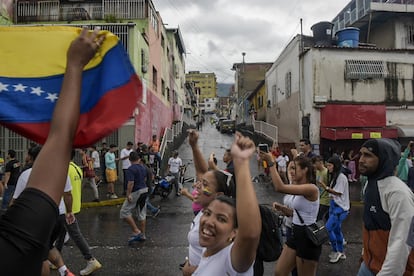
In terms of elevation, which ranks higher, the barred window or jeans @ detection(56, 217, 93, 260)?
the barred window

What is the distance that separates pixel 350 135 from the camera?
17.5 m

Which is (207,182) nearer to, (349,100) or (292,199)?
(292,199)

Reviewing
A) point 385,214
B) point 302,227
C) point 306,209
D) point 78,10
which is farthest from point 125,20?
point 385,214

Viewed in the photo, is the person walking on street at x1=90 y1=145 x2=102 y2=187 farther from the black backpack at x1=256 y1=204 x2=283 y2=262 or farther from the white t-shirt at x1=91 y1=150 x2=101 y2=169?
the black backpack at x1=256 y1=204 x2=283 y2=262

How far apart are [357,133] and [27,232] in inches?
712

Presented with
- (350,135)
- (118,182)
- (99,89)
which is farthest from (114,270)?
(350,135)

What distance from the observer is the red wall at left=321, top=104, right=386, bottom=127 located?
17859 millimetres

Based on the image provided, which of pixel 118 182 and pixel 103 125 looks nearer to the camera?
pixel 103 125

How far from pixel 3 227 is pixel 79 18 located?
64.2ft

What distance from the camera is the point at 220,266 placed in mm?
2229

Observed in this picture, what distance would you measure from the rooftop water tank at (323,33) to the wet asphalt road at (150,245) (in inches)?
496

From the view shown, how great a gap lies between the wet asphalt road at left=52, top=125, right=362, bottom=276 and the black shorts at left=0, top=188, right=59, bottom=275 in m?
4.77

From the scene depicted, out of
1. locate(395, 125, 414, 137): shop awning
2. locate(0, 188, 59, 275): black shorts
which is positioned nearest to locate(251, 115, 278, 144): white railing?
locate(395, 125, 414, 137): shop awning

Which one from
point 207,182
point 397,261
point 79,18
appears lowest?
point 397,261
